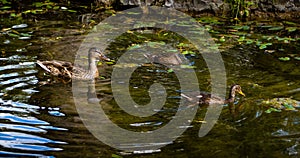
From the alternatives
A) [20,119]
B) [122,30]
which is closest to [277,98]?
[20,119]

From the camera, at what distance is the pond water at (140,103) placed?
6289 millimetres

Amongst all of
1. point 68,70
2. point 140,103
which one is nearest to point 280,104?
point 140,103

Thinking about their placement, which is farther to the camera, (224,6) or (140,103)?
(224,6)

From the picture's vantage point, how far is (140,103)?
784 cm

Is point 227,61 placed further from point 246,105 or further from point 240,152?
point 240,152

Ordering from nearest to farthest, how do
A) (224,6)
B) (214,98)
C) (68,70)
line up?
(214,98)
(68,70)
(224,6)

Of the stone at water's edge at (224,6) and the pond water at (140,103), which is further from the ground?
the stone at water's edge at (224,6)

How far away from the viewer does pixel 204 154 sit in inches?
244

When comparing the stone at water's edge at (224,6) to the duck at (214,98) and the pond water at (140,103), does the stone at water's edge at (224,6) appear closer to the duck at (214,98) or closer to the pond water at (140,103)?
the pond water at (140,103)

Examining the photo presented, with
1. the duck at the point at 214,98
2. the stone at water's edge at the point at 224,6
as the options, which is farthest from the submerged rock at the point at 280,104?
the stone at water's edge at the point at 224,6

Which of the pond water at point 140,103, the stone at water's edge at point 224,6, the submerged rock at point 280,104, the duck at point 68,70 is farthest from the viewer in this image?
the stone at water's edge at point 224,6

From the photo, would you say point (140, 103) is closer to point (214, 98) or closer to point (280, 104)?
point (214, 98)

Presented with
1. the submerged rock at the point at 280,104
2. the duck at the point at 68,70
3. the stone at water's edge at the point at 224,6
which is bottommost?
the submerged rock at the point at 280,104

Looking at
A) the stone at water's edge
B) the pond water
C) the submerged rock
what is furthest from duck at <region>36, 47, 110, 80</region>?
the stone at water's edge
